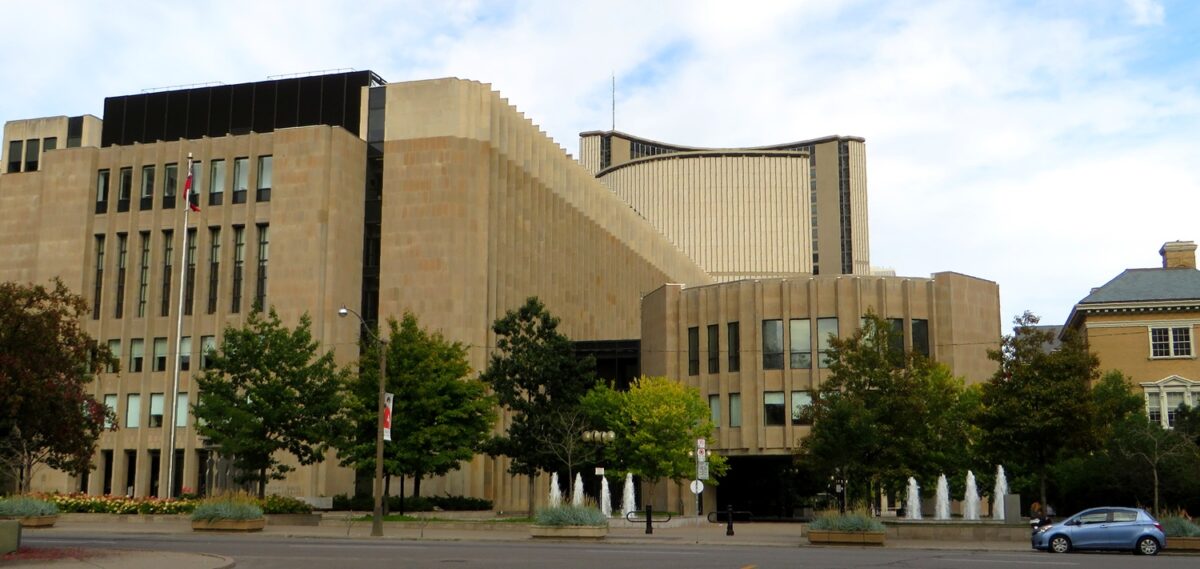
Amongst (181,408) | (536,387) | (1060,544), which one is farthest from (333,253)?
(1060,544)

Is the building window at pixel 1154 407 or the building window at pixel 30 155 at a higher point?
the building window at pixel 30 155

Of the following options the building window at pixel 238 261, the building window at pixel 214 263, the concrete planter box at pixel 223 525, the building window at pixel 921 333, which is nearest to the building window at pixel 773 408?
the building window at pixel 921 333

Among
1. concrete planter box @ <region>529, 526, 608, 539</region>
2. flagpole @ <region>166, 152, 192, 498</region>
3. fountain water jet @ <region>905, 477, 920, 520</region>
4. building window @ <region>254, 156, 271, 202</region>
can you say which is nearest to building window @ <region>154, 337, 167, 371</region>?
flagpole @ <region>166, 152, 192, 498</region>

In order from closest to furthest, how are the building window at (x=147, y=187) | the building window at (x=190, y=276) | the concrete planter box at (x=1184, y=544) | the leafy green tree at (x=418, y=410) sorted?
the concrete planter box at (x=1184, y=544) → the leafy green tree at (x=418, y=410) → the building window at (x=190, y=276) → the building window at (x=147, y=187)

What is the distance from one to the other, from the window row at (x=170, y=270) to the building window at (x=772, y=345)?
29190 mm

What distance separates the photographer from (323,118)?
231 feet

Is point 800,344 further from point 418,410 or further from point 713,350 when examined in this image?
point 418,410

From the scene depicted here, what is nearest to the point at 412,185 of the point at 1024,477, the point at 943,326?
the point at 943,326

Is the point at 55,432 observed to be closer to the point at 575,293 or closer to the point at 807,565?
the point at 807,565

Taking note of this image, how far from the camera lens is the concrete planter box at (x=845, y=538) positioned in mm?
33062

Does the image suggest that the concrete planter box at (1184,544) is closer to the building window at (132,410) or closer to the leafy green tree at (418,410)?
the leafy green tree at (418,410)

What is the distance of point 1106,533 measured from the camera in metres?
30.9

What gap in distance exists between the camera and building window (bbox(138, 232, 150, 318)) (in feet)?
228

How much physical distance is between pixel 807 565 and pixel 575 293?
58033 mm
